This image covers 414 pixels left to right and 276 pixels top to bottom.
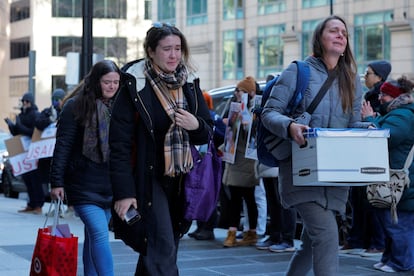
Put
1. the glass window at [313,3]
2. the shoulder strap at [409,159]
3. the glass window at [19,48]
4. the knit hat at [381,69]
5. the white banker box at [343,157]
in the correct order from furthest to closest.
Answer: the glass window at [19,48] → the glass window at [313,3] → the knit hat at [381,69] → the shoulder strap at [409,159] → the white banker box at [343,157]

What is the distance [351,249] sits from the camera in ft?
31.9

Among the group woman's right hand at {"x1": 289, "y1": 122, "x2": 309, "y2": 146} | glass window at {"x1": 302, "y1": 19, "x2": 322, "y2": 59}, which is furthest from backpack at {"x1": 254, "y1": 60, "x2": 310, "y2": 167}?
glass window at {"x1": 302, "y1": 19, "x2": 322, "y2": 59}

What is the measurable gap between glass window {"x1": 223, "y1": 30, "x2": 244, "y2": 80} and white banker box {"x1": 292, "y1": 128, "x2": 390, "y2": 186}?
1966 inches

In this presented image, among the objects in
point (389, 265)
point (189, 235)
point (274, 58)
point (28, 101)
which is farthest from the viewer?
point (274, 58)

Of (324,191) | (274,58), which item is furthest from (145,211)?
(274,58)

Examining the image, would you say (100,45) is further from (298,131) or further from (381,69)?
(298,131)

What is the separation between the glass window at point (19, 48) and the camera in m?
79.7

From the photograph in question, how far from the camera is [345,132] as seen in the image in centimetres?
539

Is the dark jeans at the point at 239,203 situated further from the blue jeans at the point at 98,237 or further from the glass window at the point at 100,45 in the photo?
the glass window at the point at 100,45

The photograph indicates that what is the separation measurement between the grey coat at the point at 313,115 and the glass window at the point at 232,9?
164ft

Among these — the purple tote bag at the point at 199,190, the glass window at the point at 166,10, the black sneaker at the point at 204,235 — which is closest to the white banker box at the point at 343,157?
the purple tote bag at the point at 199,190

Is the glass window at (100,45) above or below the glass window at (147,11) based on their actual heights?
below

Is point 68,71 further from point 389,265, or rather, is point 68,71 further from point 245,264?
point 389,265

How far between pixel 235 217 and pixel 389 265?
8.17 feet
